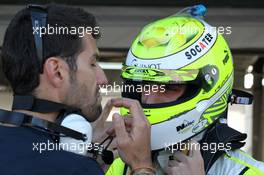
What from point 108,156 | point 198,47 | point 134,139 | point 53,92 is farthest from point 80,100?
point 198,47

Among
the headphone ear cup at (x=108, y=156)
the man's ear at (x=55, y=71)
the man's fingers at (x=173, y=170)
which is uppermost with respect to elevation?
the man's ear at (x=55, y=71)

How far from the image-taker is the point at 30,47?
1.72 meters

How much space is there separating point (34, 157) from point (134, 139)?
0.35m

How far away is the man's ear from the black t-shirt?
0.17 m

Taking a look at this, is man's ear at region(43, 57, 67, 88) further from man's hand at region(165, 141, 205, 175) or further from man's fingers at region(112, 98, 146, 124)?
→ man's hand at region(165, 141, 205, 175)

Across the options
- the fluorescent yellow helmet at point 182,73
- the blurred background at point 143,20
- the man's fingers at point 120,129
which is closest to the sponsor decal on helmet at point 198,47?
the fluorescent yellow helmet at point 182,73

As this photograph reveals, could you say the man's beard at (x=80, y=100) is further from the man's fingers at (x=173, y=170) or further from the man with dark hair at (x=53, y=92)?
the man's fingers at (x=173, y=170)

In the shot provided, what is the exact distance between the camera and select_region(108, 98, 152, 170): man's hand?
180cm

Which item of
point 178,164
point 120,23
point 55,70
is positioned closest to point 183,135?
point 178,164

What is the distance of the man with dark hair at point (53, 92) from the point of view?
64.1 inches

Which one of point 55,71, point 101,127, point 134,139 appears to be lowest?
point 101,127

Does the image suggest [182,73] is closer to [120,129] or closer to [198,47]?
[198,47]

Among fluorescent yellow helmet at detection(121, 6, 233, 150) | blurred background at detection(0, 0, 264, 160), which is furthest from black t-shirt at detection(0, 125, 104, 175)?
blurred background at detection(0, 0, 264, 160)

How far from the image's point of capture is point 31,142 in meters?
1.65
